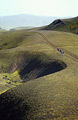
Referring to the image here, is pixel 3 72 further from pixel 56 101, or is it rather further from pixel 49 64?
pixel 56 101

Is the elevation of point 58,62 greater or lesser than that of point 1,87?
greater

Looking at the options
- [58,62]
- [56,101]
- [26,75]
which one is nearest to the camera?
[56,101]

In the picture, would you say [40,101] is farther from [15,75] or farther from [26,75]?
[15,75]

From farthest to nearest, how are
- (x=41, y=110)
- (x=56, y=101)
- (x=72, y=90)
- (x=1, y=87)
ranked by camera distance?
1. (x=1, y=87)
2. (x=72, y=90)
3. (x=56, y=101)
4. (x=41, y=110)

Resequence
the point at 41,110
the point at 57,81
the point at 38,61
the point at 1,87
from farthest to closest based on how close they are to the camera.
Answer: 1. the point at 38,61
2. the point at 1,87
3. the point at 57,81
4. the point at 41,110

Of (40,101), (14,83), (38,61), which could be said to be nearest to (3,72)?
(14,83)

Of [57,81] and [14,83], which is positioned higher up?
[57,81]

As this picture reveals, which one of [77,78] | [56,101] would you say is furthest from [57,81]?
[56,101]

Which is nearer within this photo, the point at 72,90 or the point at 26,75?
the point at 72,90

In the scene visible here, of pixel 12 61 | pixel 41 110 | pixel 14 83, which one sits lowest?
pixel 14 83
